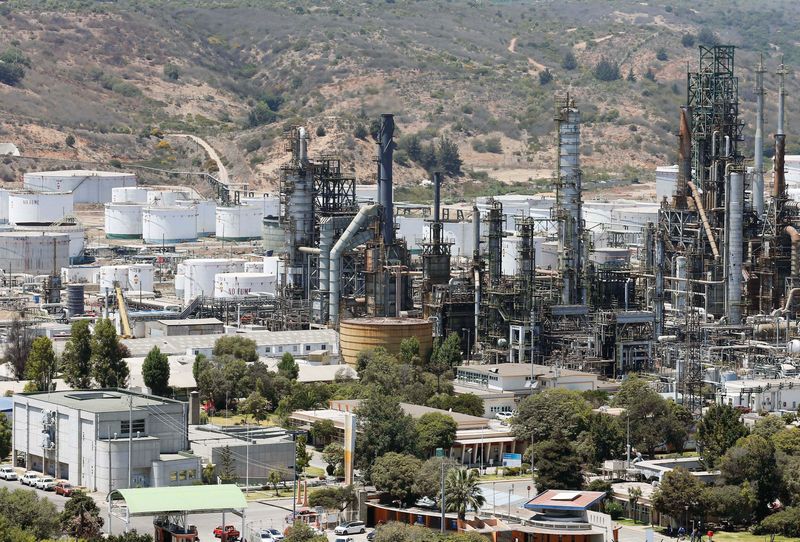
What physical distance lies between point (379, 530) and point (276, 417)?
2695cm

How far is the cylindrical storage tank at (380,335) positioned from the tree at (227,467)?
28720 millimetres

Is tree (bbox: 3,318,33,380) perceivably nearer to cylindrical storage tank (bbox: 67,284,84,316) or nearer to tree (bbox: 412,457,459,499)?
cylindrical storage tank (bbox: 67,284,84,316)

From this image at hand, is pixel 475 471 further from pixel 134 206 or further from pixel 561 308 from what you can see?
pixel 134 206

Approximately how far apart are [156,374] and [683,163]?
4361 centimetres

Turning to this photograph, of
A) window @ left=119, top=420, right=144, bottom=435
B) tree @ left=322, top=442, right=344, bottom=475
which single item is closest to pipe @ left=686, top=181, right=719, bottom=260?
tree @ left=322, top=442, right=344, bottom=475

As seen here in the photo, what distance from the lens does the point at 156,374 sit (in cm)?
10188

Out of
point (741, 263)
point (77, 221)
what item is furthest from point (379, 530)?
point (77, 221)

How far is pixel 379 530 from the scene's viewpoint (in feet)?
243

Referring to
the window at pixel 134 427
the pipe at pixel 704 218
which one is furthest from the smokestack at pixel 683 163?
the window at pixel 134 427

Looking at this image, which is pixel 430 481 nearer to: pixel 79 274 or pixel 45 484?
pixel 45 484

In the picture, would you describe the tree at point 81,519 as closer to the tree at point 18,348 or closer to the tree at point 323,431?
the tree at point 323,431

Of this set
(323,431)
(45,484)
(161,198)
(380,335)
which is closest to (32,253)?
(161,198)

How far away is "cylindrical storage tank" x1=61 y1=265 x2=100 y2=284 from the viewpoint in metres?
158

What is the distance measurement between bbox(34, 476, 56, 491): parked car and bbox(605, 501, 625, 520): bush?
71.1 feet
